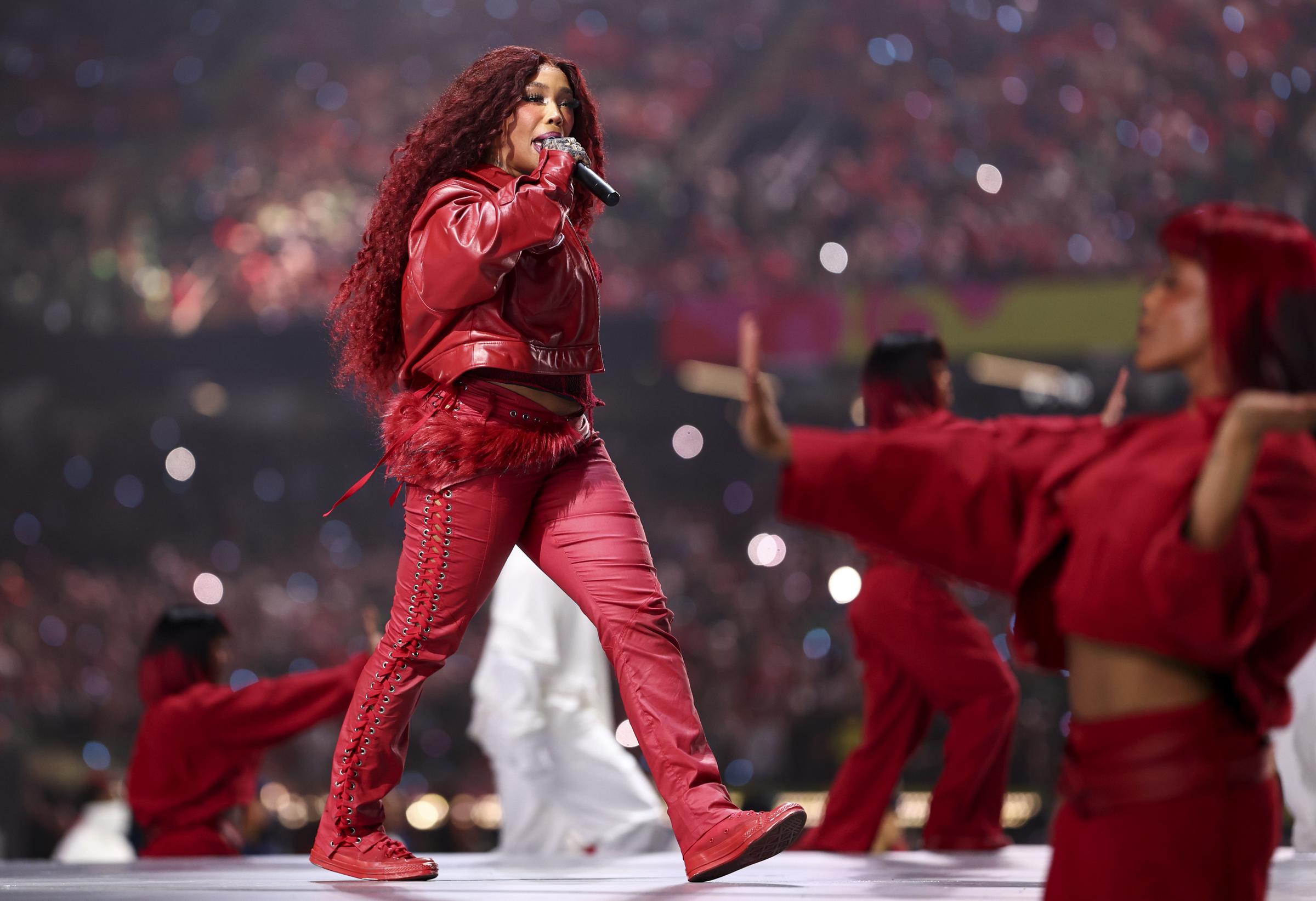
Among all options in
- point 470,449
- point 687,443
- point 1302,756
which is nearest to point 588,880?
point 470,449

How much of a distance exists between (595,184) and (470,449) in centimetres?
50

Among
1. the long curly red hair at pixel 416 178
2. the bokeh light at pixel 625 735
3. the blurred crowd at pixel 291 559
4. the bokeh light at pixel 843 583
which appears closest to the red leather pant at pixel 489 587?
the long curly red hair at pixel 416 178

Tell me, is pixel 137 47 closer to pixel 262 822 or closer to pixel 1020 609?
pixel 262 822

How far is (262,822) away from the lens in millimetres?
6105

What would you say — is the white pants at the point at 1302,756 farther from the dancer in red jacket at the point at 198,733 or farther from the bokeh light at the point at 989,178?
the bokeh light at the point at 989,178

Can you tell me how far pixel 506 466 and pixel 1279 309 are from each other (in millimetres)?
1255

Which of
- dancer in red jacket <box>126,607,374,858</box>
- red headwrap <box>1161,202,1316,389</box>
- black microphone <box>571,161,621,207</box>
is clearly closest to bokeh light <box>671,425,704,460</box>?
dancer in red jacket <box>126,607,374,858</box>

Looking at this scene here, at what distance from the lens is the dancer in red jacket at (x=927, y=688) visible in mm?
3219

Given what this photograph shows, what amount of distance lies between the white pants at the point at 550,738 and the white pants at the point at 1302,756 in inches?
71.2

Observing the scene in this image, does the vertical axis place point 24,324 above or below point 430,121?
below

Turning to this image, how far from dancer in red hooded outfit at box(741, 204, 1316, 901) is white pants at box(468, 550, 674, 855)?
268 cm

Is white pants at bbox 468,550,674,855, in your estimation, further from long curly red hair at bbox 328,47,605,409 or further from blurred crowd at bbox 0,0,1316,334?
blurred crowd at bbox 0,0,1316,334

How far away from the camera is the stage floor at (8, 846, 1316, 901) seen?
206 cm

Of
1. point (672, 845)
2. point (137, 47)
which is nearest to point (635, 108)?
point (137, 47)
